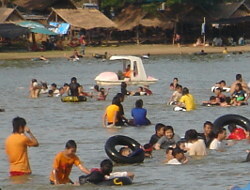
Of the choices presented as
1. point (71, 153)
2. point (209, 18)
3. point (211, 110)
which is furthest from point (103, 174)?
point (209, 18)

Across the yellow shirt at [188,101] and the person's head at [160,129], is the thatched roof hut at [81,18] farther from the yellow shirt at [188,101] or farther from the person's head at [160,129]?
the person's head at [160,129]

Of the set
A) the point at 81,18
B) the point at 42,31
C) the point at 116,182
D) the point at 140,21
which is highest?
the point at 81,18

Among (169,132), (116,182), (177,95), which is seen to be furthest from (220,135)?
(177,95)

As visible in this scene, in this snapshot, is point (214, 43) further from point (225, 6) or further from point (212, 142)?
point (212, 142)

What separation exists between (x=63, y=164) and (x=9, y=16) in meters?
48.5

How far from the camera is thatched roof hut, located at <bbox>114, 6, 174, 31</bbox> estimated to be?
223 ft

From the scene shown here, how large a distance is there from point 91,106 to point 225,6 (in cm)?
4572

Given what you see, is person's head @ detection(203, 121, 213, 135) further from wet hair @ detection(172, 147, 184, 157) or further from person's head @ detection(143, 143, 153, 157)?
wet hair @ detection(172, 147, 184, 157)

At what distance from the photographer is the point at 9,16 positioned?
62.2 meters

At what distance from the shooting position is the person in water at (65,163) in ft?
47.2

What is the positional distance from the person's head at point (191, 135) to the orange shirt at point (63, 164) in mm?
3732

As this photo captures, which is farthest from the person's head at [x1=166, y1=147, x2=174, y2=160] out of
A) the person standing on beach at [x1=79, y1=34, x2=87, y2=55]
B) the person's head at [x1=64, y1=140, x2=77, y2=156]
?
the person standing on beach at [x1=79, y1=34, x2=87, y2=55]

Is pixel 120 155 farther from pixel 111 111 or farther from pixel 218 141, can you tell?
pixel 111 111

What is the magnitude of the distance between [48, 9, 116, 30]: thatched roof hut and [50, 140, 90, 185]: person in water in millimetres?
50149
